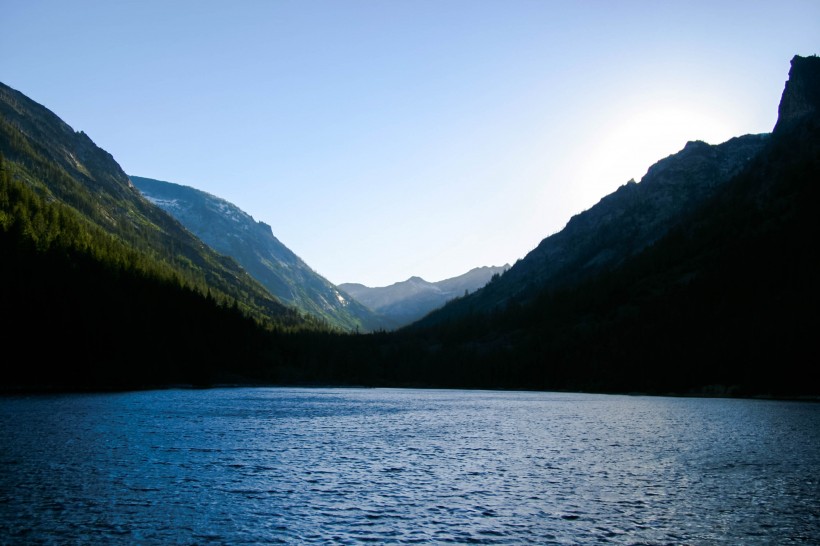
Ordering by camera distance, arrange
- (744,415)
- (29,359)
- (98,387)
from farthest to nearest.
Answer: (98,387) → (29,359) → (744,415)

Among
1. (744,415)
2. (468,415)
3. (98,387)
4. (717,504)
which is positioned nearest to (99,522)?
(717,504)

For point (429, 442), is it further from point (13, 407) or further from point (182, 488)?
point (13, 407)

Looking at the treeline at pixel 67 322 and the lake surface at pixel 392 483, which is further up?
the treeline at pixel 67 322

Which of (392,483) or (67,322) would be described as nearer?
(392,483)

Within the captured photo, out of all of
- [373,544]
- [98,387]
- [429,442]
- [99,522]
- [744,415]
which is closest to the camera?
[373,544]

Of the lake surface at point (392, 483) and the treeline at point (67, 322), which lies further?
the treeline at point (67, 322)

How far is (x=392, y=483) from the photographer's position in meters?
49.3

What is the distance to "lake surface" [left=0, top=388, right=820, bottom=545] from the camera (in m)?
35.3

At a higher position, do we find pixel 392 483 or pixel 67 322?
pixel 67 322

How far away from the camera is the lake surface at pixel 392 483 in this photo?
35.3m

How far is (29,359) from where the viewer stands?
138125 millimetres

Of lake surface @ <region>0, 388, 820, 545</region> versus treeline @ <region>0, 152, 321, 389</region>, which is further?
treeline @ <region>0, 152, 321, 389</region>

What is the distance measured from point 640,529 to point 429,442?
133ft

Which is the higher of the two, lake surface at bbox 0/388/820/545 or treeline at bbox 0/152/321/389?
treeline at bbox 0/152/321/389
